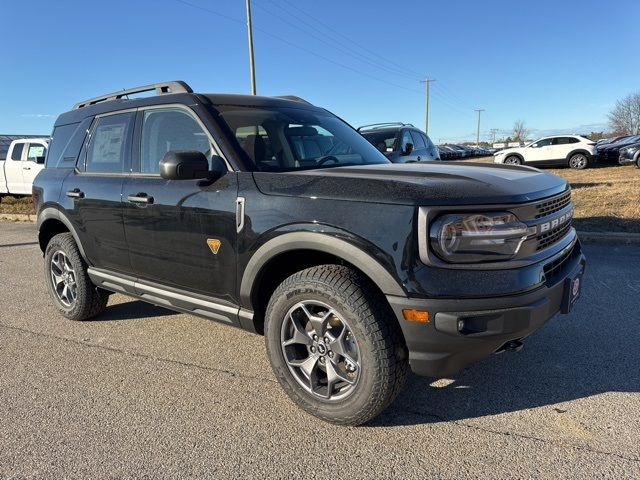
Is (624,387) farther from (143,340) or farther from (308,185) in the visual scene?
(143,340)

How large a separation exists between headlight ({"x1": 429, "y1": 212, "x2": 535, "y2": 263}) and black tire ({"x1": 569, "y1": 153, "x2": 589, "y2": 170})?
2091 cm

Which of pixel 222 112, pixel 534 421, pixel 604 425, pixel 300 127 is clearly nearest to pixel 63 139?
pixel 222 112

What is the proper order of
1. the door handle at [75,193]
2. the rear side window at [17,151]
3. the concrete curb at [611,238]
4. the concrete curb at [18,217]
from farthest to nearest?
the rear side window at [17,151] → the concrete curb at [18,217] → the concrete curb at [611,238] → the door handle at [75,193]

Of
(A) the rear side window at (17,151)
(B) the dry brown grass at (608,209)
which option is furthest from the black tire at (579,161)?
(A) the rear side window at (17,151)

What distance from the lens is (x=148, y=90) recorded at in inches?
160

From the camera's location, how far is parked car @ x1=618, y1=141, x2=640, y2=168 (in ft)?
59.5

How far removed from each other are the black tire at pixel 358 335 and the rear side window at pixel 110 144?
6.59 ft

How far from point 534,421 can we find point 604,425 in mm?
359

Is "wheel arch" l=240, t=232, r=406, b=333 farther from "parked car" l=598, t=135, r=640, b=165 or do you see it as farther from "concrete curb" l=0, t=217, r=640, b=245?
"parked car" l=598, t=135, r=640, b=165

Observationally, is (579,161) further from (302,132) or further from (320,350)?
(320,350)

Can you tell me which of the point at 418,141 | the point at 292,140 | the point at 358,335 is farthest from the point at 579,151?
the point at 358,335

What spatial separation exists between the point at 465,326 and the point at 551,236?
0.83 meters

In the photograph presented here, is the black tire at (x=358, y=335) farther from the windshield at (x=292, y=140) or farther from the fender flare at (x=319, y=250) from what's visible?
the windshield at (x=292, y=140)

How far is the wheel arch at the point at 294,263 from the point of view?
2.47 m
